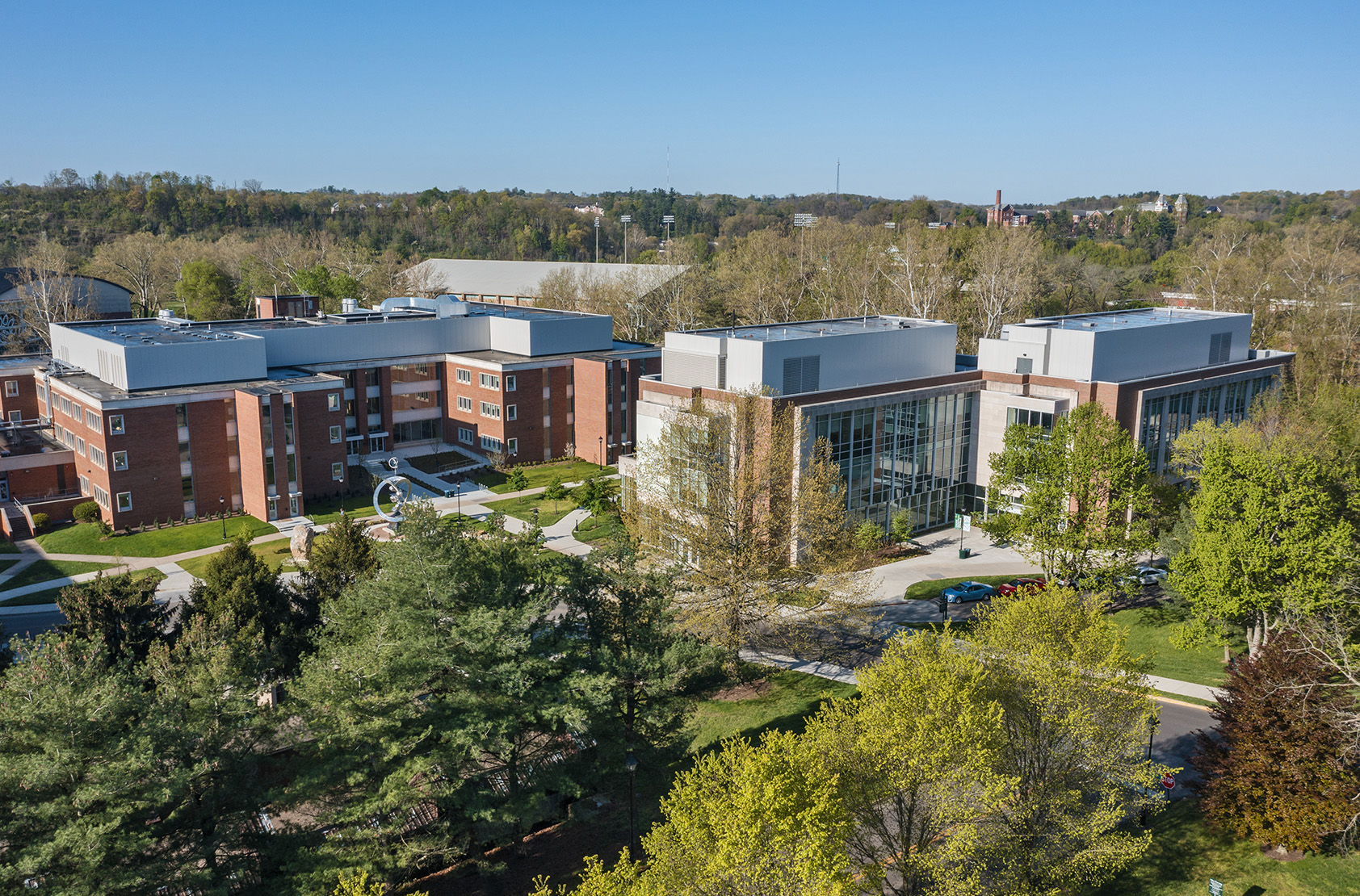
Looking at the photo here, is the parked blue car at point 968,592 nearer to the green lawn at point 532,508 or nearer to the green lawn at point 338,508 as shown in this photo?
the green lawn at point 532,508

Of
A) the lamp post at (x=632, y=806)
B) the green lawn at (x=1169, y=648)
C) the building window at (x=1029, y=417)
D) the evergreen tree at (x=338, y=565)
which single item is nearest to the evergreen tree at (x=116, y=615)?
the evergreen tree at (x=338, y=565)

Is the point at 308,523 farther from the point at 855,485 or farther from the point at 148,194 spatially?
the point at 148,194

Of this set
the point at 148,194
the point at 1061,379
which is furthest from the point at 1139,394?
the point at 148,194

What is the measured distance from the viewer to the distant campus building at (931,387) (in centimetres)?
4784

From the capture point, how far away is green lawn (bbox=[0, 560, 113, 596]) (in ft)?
149

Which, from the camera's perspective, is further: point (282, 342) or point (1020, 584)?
point (282, 342)

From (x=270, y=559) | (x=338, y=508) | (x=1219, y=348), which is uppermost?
(x=1219, y=348)

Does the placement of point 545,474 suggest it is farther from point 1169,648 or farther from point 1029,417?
point 1169,648

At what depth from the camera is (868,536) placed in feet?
141

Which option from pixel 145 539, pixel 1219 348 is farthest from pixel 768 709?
pixel 1219 348

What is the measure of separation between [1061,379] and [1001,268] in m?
36.6

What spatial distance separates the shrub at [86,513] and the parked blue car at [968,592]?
1812 inches

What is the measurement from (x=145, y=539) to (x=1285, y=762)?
2052 inches

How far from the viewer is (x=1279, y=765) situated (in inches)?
966
